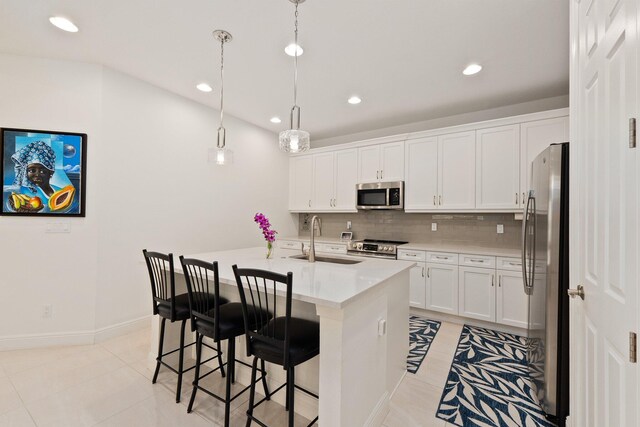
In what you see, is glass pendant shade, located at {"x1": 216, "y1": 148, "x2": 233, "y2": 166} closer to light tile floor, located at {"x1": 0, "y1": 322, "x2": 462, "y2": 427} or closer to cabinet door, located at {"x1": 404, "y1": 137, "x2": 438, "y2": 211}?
light tile floor, located at {"x1": 0, "y1": 322, "x2": 462, "y2": 427}

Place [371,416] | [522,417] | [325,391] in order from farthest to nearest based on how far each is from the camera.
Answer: [522,417]
[371,416]
[325,391]

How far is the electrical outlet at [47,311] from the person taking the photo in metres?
2.79

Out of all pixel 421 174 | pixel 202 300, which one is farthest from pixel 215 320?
pixel 421 174

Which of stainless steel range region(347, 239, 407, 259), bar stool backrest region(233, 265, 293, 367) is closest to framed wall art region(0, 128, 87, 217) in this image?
bar stool backrest region(233, 265, 293, 367)

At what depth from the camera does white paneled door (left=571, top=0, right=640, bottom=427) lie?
34.4 inches

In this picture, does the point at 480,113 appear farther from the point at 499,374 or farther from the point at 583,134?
the point at 499,374

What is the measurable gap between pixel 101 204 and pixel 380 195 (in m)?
3.46

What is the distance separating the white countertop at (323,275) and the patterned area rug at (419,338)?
3.18ft

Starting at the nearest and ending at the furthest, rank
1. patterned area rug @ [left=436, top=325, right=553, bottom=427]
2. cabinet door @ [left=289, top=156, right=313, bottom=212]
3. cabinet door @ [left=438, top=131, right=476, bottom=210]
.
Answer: patterned area rug @ [left=436, top=325, right=553, bottom=427] < cabinet door @ [left=438, top=131, right=476, bottom=210] < cabinet door @ [left=289, top=156, right=313, bottom=212]

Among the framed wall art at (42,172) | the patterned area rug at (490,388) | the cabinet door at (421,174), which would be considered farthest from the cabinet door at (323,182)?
the framed wall art at (42,172)

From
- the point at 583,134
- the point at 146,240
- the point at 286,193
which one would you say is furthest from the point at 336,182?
the point at 583,134

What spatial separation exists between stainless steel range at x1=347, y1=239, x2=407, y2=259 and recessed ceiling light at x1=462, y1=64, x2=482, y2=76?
85.5 inches

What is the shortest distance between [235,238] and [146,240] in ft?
4.21

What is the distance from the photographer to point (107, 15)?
2.15 meters
